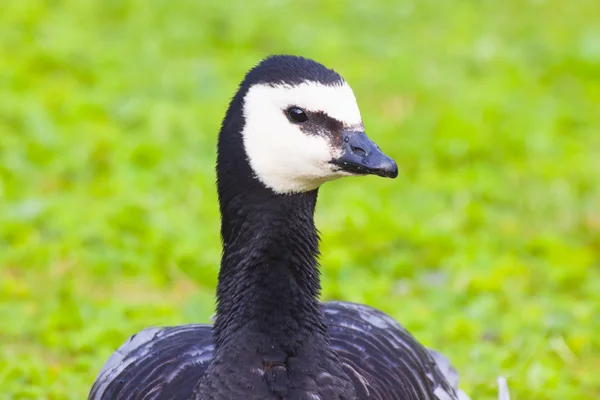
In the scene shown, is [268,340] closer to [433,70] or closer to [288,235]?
[288,235]

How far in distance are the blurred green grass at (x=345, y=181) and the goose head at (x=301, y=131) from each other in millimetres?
1957

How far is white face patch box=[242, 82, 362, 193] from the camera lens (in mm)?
3420

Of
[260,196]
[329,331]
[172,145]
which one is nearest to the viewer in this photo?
[260,196]

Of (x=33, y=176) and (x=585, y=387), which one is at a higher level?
(x=33, y=176)

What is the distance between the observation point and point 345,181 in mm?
7336

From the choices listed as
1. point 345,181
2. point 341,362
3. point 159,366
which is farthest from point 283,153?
point 345,181

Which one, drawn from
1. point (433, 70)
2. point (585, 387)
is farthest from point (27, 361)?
point (433, 70)

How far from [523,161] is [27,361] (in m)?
4.16

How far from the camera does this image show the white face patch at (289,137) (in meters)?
3.42

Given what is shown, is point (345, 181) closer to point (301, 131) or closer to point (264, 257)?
point (264, 257)

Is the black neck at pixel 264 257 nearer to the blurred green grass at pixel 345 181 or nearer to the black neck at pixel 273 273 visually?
the black neck at pixel 273 273

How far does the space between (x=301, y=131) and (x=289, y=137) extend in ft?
0.16

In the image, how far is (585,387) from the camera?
5141 millimetres

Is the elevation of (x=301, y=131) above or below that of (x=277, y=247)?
above
